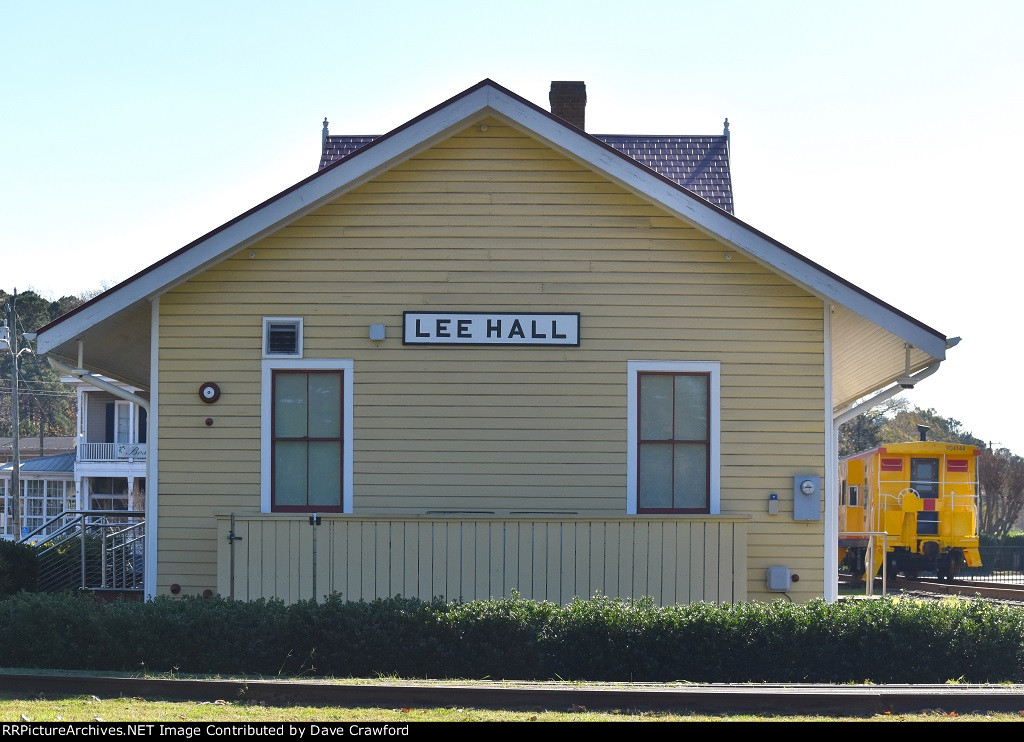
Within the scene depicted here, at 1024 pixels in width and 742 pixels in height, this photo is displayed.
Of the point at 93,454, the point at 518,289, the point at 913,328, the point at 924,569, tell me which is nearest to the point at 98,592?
the point at 518,289

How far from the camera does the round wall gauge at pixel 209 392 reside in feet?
41.3

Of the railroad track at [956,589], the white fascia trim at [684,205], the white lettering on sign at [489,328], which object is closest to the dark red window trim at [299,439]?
the white lettering on sign at [489,328]

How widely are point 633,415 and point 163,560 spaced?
541 centimetres

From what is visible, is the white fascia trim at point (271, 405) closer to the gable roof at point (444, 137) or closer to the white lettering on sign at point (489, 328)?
the white lettering on sign at point (489, 328)

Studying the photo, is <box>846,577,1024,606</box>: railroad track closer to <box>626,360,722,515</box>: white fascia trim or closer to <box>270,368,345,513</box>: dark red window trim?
<box>626,360,722,515</box>: white fascia trim

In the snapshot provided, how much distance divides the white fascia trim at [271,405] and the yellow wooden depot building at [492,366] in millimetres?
22

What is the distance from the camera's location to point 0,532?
55.2 m

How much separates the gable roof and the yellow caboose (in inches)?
628

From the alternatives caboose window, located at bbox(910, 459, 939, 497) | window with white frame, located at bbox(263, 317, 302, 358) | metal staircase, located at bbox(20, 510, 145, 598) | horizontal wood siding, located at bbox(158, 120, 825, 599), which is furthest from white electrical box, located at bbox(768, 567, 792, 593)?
caboose window, located at bbox(910, 459, 939, 497)

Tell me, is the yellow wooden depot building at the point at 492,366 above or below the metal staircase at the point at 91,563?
above

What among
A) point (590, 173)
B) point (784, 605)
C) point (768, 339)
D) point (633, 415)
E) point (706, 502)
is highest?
point (590, 173)

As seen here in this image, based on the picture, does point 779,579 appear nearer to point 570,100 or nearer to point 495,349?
point 495,349

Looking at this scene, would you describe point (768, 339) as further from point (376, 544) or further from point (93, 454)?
point (93, 454)

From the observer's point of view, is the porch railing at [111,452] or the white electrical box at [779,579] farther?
the porch railing at [111,452]
